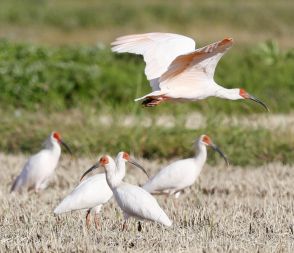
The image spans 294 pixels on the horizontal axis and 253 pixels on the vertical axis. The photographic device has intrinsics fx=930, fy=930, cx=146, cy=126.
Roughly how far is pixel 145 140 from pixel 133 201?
537cm

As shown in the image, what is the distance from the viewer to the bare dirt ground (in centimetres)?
522

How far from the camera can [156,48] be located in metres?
7.83

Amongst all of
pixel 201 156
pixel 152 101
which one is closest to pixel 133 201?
pixel 152 101

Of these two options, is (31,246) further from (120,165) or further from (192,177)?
(192,177)

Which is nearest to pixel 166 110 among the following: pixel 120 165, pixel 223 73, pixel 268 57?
pixel 223 73

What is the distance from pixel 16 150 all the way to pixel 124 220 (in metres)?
5.46

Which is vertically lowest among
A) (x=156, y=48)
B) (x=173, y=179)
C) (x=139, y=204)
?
(x=173, y=179)

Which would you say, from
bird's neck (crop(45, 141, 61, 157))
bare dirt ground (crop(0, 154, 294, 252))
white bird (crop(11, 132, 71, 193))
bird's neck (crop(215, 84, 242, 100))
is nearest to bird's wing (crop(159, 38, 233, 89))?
bird's neck (crop(215, 84, 242, 100))

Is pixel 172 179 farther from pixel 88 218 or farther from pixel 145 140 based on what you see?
pixel 145 140

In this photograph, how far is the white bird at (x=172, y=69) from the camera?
24.4ft

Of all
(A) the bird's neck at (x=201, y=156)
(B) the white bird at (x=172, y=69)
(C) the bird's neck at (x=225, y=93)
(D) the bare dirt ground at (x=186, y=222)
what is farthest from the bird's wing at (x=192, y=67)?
(A) the bird's neck at (x=201, y=156)

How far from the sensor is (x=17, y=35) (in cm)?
3034

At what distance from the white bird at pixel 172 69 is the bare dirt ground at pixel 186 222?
89 centimetres

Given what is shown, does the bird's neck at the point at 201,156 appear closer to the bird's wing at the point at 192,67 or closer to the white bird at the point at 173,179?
the white bird at the point at 173,179
